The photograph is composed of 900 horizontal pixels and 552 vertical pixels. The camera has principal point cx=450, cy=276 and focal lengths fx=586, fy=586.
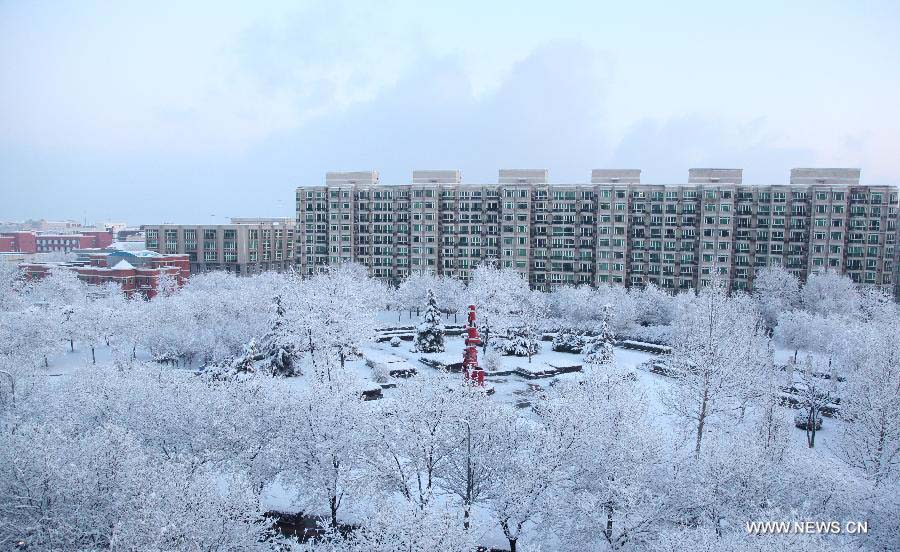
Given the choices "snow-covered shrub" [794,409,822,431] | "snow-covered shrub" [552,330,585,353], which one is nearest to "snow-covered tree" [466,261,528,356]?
"snow-covered shrub" [552,330,585,353]

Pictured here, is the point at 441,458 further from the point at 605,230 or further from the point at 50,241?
the point at 50,241

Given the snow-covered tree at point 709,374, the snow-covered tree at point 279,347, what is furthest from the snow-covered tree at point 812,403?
the snow-covered tree at point 279,347

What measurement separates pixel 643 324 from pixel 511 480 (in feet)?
170

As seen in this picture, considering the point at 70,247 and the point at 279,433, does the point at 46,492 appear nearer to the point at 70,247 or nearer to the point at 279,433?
the point at 279,433

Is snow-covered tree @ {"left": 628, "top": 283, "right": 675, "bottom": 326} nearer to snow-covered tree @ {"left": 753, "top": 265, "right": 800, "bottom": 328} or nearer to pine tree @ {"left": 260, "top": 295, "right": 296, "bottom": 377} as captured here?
snow-covered tree @ {"left": 753, "top": 265, "right": 800, "bottom": 328}

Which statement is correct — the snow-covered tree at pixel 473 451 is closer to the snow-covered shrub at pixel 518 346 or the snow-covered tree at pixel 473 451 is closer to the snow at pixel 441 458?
the snow at pixel 441 458

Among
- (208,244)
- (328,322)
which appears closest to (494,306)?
(328,322)

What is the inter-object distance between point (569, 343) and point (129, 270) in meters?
67.3

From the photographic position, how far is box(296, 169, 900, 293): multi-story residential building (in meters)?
80.3

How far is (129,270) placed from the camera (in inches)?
3487

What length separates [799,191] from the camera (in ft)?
269

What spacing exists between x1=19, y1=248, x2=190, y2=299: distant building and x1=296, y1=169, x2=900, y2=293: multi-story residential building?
21424mm

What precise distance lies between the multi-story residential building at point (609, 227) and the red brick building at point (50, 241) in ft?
330

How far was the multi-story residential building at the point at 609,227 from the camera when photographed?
263 feet
